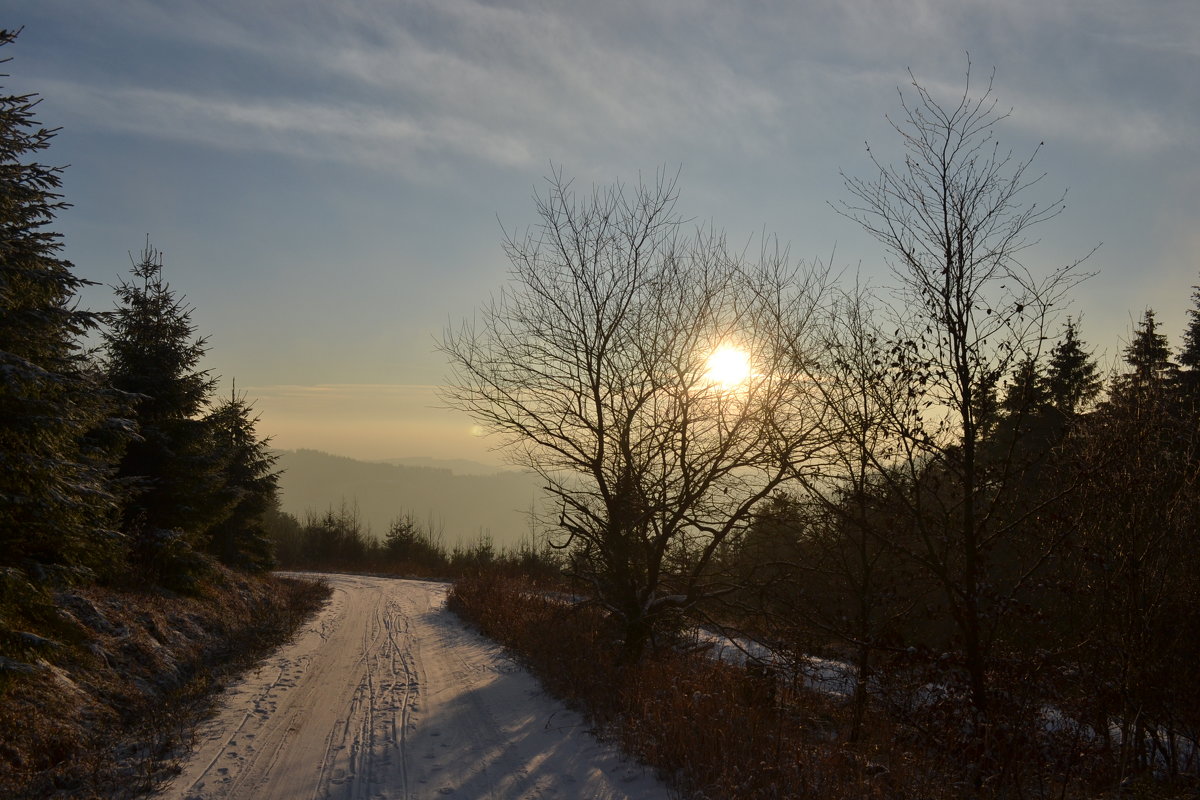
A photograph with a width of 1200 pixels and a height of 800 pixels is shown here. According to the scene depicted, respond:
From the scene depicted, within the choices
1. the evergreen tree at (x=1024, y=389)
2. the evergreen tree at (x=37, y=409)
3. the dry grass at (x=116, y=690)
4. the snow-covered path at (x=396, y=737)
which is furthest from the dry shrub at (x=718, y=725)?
the evergreen tree at (x=37, y=409)

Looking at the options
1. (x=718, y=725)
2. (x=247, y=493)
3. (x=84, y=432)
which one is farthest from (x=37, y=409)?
(x=247, y=493)

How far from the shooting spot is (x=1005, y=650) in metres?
6.52

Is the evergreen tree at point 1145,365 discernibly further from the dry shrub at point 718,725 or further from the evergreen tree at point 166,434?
the evergreen tree at point 166,434

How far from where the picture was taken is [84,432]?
9094 millimetres

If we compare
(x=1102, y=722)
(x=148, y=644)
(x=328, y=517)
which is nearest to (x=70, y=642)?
(x=148, y=644)

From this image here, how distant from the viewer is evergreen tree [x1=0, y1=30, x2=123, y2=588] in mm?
7941

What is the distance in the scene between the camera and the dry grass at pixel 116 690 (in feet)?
21.1

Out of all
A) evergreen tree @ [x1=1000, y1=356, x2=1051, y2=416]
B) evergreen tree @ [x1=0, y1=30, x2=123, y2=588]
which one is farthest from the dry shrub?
evergreen tree @ [x1=0, y1=30, x2=123, y2=588]

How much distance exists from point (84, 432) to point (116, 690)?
11.1 feet

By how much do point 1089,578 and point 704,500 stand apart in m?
4.86

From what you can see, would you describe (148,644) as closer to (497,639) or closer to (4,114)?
(497,639)

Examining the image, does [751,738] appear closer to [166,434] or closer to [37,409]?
[37,409]

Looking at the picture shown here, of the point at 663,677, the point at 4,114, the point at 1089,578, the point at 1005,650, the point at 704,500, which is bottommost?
the point at 663,677

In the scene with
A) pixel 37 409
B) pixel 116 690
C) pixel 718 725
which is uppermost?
pixel 37 409
